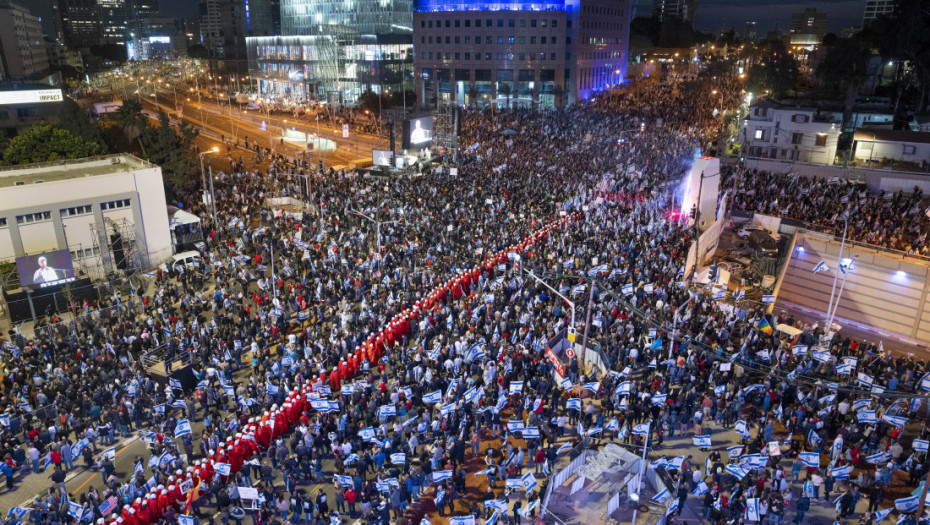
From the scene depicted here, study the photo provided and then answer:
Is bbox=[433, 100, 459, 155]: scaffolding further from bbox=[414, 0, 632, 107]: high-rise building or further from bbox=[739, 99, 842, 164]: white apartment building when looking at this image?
bbox=[414, 0, 632, 107]: high-rise building

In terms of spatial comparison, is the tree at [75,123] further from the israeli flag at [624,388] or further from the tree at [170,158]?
the israeli flag at [624,388]

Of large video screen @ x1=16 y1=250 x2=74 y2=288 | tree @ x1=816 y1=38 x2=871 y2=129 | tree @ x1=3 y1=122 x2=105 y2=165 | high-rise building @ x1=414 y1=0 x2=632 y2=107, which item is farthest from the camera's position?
high-rise building @ x1=414 y1=0 x2=632 y2=107

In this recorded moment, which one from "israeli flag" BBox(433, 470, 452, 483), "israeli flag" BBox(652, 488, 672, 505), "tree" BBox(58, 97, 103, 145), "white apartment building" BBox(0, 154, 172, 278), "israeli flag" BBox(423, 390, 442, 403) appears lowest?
"israeli flag" BBox(652, 488, 672, 505)

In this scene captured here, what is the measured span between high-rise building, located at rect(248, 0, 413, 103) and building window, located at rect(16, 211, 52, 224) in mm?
67234

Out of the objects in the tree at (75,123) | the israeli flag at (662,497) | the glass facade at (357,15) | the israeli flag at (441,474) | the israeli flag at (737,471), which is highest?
the glass facade at (357,15)

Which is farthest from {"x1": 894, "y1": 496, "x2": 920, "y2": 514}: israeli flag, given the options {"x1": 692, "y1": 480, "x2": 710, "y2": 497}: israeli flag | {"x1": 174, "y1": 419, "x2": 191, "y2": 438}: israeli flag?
{"x1": 174, "y1": 419, "x2": 191, "y2": 438}: israeli flag

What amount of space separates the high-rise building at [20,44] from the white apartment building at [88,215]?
6860 centimetres

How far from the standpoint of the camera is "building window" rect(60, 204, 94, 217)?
3134cm

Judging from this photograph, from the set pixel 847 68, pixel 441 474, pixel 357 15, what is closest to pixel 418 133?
pixel 441 474

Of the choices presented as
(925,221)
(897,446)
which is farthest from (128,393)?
(925,221)

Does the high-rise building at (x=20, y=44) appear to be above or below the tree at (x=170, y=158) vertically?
above

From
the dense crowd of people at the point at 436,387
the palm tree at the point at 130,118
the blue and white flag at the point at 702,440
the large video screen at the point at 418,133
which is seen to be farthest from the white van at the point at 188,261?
the palm tree at the point at 130,118

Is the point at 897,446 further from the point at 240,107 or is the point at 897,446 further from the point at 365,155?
the point at 240,107

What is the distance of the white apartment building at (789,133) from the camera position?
48.2 meters
